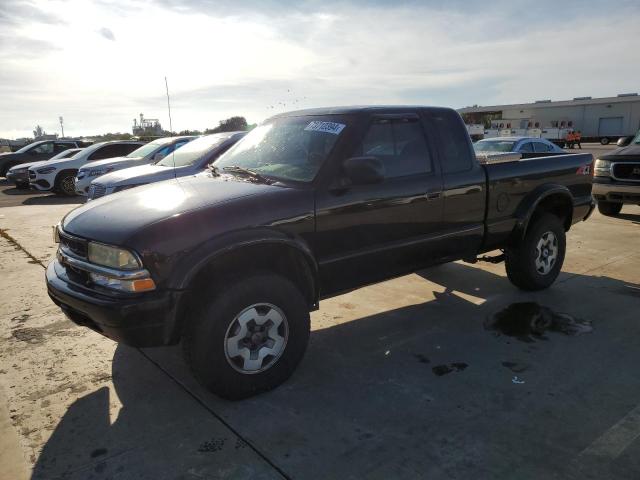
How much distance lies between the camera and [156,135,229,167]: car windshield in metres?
8.26

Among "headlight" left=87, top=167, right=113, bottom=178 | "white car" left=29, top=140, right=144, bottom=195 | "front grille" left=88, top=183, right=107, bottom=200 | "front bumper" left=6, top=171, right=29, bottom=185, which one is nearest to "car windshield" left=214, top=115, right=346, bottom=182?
"front grille" left=88, top=183, right=107, bottom=200

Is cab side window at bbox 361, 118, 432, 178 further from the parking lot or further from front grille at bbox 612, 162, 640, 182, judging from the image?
front grille at bbox 612, 162, 640, 182

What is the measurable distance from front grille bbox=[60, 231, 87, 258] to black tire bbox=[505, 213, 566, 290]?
4.01 meters

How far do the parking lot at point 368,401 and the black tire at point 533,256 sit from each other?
21 cm

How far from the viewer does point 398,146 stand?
4.04 meters

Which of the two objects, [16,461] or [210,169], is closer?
[16,461]

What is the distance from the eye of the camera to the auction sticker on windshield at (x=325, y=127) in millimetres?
3719

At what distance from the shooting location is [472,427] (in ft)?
9.34

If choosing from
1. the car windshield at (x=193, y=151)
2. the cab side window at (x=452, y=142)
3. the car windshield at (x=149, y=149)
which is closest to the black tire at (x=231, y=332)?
the cab side window at (x=452, y=142)

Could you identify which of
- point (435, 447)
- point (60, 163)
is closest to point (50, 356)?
point (435, 447)

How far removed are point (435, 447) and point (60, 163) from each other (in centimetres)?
1474

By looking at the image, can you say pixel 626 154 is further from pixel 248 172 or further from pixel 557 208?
pixel 248 172

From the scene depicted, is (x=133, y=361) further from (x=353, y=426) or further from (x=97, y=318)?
(x=353, y=426)

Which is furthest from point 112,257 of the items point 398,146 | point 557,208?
point 557,208
